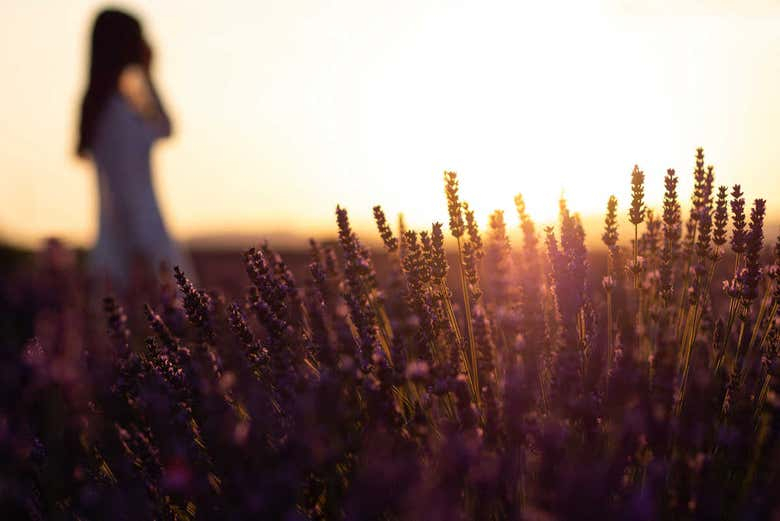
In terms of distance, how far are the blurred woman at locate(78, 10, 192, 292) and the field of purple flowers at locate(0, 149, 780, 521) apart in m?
6.14

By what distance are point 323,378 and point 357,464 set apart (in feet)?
0.81

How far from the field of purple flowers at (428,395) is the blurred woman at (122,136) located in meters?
6.14

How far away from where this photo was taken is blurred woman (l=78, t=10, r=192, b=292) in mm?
8211

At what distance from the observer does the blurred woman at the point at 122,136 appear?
8211 millimetres

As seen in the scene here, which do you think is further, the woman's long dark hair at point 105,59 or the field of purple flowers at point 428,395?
the woman's long dark hair at point 105,59

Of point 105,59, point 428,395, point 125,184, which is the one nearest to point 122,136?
point 125,184

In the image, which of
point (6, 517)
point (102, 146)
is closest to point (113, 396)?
point (6, 517)

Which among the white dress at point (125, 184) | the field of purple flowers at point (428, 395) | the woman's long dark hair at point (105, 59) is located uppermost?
the woman's long dark hair at point (105, 59)

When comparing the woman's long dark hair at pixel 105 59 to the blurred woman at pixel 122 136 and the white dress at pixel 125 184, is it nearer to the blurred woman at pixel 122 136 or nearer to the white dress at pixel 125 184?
the blurred woman at pixel 122 136

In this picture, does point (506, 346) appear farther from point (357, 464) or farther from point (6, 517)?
point (6, 517)

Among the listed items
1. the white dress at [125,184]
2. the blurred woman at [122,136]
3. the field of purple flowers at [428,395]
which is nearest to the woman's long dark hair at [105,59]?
the blurred woman at [122,136]

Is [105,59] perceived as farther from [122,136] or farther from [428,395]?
[428,395]

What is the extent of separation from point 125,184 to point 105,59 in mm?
1552

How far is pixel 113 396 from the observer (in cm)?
192
